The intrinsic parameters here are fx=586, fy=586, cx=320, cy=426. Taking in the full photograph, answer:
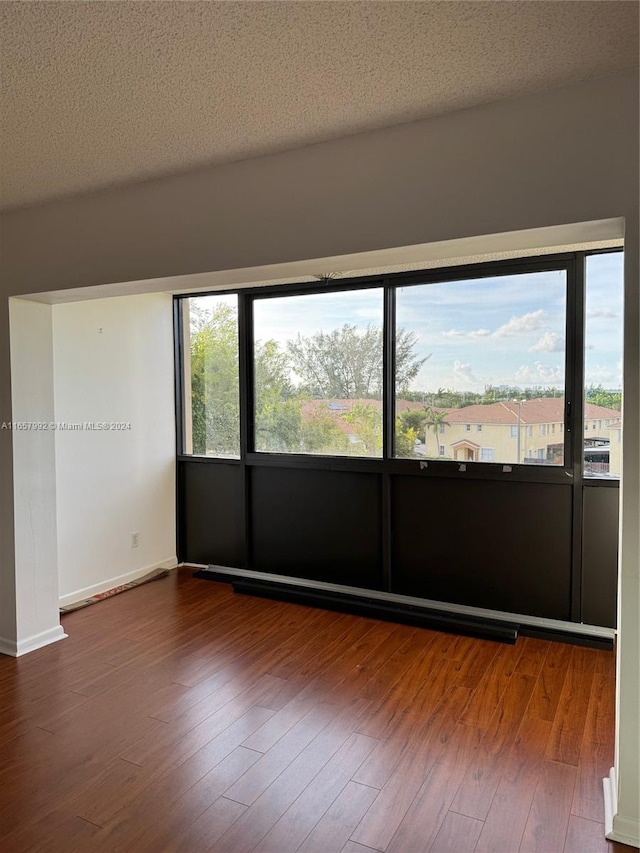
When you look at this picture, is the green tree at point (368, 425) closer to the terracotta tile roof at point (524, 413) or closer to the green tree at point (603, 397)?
the terracotta tile roof at point (524, 413)

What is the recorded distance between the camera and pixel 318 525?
14.7ft

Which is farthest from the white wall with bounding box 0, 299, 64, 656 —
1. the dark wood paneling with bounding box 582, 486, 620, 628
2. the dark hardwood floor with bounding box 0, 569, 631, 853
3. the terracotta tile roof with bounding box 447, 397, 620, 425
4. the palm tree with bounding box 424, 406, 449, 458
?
the dark wood paneling with bounding box 582, 486, 620, 628

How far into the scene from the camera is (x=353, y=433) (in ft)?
14.3

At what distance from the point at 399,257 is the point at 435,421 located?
184 cm

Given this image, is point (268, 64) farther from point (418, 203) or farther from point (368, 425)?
point (368, 425)

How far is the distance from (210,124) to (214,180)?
0.44 meters

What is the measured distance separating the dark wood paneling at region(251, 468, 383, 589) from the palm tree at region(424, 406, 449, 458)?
51 cm

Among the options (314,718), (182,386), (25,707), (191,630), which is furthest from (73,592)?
(314,718)

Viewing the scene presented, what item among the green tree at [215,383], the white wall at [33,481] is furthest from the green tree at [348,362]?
the white wall at [33,481]

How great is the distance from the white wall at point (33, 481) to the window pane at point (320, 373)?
167cm

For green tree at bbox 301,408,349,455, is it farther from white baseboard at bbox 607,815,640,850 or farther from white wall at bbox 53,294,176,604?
white baseboard at bbox 607,815,640,850

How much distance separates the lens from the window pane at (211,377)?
191 inches

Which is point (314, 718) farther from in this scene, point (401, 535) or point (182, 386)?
point (182, 386)

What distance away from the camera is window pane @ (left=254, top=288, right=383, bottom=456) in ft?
14.1
